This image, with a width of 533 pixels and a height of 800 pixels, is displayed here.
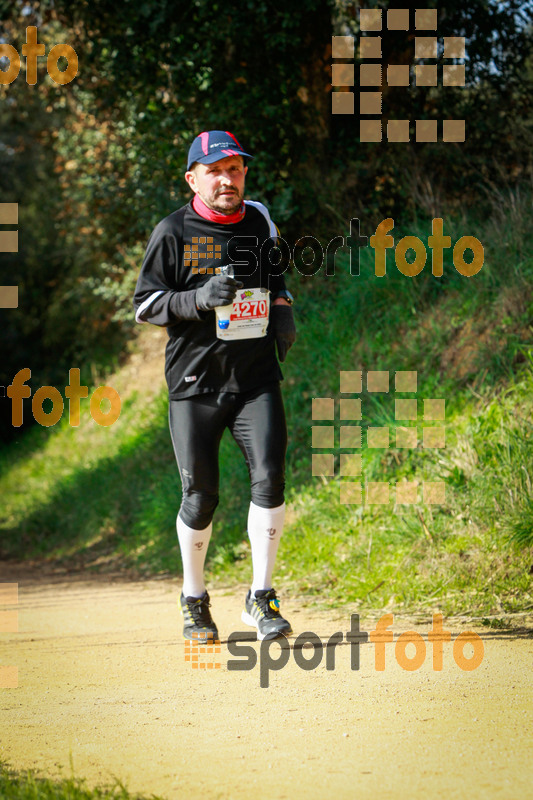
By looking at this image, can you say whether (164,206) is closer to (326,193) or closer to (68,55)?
(326,193)

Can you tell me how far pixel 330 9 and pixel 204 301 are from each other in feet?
18.4

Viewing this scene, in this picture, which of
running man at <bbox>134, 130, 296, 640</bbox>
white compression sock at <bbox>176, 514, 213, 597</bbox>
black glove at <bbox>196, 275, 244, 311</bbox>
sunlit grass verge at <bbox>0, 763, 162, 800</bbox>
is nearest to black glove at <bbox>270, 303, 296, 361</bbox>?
running man at <bbox>134, 130, 296, 640</bbox>

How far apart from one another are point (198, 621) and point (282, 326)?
1591 mm

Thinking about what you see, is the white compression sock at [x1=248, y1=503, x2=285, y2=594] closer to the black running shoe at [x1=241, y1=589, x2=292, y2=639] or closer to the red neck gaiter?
the black running shoe at [x1=241, y1=589, x2=292, y2=639]

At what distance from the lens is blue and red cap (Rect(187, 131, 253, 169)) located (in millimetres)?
4641

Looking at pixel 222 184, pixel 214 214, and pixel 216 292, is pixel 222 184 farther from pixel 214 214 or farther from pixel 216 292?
pixel 216 292

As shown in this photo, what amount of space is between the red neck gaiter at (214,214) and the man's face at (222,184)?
0.07ft

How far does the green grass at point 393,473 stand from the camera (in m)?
5.36

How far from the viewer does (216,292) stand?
441 cm

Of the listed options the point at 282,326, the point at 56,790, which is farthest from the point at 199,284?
the point at 56,790

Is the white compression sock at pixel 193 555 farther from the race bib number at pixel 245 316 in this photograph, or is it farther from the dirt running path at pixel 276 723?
the race bib number at pixel 245 316

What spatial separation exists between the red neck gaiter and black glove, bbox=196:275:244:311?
1.30ft

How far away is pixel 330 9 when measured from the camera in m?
8.88

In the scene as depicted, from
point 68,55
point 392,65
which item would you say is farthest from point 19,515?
point 392,65
